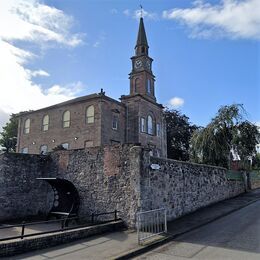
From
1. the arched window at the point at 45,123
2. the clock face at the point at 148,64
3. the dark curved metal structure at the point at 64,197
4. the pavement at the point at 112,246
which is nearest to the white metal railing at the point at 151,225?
A: the pavement at the point at 112,246

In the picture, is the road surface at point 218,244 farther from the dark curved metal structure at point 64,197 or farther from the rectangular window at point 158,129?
the rectangular window at point 158,129

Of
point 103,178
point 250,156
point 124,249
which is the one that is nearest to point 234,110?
point 250,156

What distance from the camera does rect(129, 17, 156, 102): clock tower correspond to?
139 ft

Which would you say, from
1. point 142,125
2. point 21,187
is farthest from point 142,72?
point 21,187

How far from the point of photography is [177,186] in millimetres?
13953

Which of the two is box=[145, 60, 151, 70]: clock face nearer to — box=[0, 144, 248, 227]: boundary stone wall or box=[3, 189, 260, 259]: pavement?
box=[0, 144, 248, 227]: boundary stone wall

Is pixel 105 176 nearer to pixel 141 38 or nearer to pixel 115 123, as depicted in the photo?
pixel 115 123

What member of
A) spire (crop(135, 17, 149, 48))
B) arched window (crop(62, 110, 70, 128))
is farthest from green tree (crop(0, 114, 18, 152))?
spire (crop(135, 17, 149, 48))

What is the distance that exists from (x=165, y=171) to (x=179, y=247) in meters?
4.45

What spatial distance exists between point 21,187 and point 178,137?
3615 cm

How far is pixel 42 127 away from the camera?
37750 millimetres

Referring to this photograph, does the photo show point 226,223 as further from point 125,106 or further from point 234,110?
point 125,106

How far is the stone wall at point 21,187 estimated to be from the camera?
14.4 meters

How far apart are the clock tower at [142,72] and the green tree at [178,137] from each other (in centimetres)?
781
